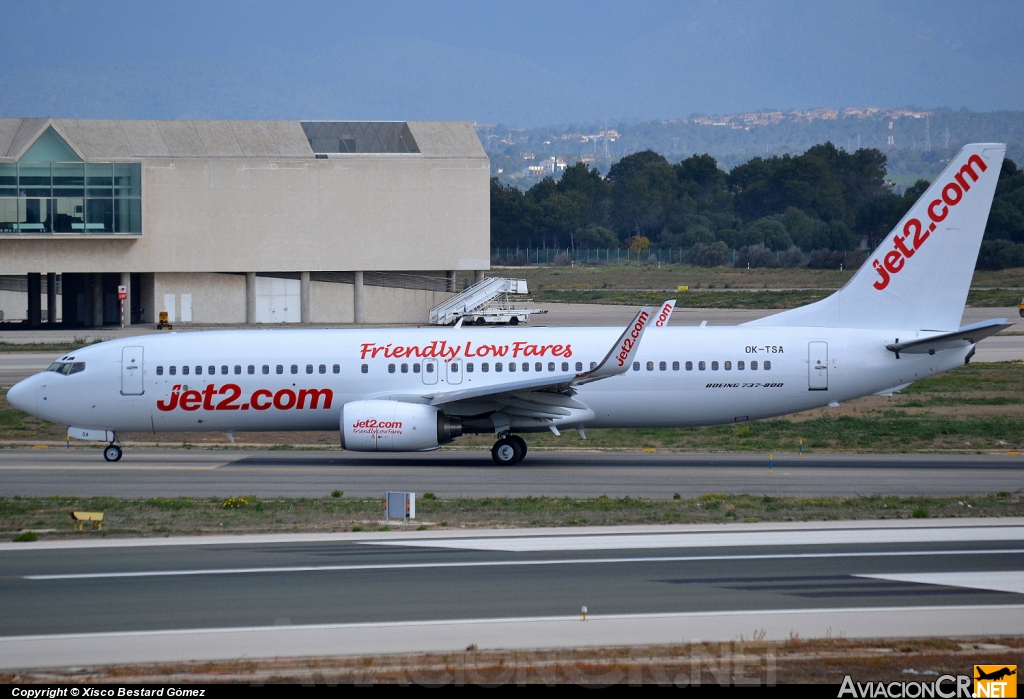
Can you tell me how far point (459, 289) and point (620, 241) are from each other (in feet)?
358

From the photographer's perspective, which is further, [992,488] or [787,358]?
[787,358]

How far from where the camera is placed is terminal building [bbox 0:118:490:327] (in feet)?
234

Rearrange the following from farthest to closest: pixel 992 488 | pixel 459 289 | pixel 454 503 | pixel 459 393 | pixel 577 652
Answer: pixel 459 289 → pixel 459 393 → pixel 992 488 → pixel 454 503 → pixel 577 652

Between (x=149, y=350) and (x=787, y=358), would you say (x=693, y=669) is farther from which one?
(x=149, y=350)

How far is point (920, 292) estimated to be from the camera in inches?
1147

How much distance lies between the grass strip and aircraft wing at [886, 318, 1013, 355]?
187 inches

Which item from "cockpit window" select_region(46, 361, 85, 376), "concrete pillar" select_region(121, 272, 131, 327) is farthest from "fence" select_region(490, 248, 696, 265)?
"cockpit window" select_region(46, 361, 85, 376)

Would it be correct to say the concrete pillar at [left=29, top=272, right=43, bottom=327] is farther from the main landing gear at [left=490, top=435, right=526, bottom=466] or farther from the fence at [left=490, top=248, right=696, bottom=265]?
the fence at [left=490, top=248, right=696, bottom=265]

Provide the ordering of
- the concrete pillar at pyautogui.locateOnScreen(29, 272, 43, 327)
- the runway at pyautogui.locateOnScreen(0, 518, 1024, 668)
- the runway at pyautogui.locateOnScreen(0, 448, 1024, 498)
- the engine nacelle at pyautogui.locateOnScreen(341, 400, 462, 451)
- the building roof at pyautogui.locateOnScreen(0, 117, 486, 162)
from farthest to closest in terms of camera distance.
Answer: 1. the concrete pillar at pyautogui.locateOnScreen(29, 272, 43, 327)
2. the building roof at pyautogui.locateOnScreen(0, 117, 486, 162)
3. the engine nacelle at pyautogui.locateOnScreen(341, 400, 462, 451)
4. the runway at pyautogui.locateOnScreen(0, 448, 1024, 498)
5. the runway at pyautogui.locateOnScreen(0, 518, 1024, 668)

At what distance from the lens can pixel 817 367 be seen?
28.9 metres

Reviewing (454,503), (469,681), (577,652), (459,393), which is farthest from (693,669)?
(459,393)

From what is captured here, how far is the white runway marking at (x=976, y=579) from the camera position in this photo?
15.5m

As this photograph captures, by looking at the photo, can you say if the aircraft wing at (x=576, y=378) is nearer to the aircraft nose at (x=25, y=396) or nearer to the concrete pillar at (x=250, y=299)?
the aircraft nose at (x=25, y=396)

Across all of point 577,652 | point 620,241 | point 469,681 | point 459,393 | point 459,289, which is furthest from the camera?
point 620,241
